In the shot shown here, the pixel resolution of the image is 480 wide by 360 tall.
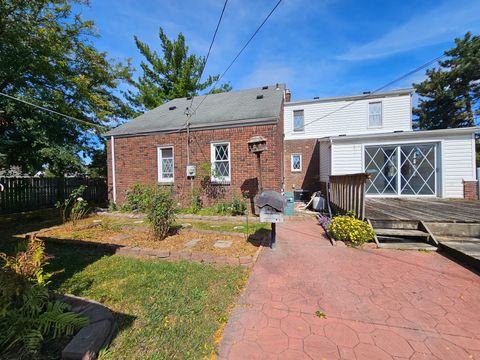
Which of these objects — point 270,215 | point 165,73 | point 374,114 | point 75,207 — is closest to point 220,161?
point 270,215

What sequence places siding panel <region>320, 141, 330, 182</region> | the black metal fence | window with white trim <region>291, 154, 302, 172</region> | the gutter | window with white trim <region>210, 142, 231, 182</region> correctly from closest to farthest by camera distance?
the gutter
window with white trim <region>210, 142, 231, 182</region>
the black metal fence
siding panel <region>320, 141, 330, 182</region>
window with white trim <region>291, 154, 302, 172</region>

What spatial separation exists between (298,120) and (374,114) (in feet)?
16.0

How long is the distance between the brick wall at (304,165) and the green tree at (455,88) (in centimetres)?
1753

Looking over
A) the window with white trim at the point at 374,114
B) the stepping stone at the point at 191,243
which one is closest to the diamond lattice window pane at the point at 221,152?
the stepping stone at the point at 191,243

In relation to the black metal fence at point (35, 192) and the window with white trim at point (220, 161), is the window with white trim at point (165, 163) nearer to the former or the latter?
the window with white trim at point (220, 161)

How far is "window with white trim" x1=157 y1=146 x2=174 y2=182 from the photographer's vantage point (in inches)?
392

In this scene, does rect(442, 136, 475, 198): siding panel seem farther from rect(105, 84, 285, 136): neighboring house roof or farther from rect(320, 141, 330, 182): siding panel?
rect(105, 84, 285, 136): neighboring house roof

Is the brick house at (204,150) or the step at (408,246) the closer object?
the step at (408,246)

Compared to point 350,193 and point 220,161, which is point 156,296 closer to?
point 350,193

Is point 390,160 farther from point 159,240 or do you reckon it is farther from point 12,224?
point 12,224

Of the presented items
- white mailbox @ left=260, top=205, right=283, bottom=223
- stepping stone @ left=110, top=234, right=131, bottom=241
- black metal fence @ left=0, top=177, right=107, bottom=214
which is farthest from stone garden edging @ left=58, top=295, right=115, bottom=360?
black metal fence @ left=0, top=177, right=107, bottom=214

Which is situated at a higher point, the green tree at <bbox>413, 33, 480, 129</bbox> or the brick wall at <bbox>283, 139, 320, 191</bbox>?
the green tree at <bbox>413, 33, 480, 129</bbox>

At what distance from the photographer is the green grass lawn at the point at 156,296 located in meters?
2.10

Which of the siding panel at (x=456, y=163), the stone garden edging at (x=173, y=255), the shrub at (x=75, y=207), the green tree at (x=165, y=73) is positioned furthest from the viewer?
the green tree at (x=165, y=73)
